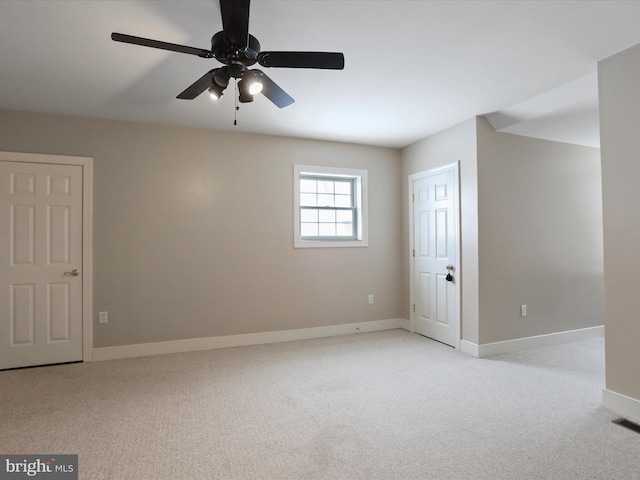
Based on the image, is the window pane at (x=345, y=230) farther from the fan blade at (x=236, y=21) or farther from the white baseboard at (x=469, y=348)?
the fan blade at (x=236, y=21)

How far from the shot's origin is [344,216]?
16.0ft

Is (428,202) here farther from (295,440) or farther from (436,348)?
(295,440)

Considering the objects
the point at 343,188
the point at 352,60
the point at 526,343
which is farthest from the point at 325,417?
the point at 343,188

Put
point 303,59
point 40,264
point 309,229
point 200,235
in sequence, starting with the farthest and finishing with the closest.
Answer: point 309,229, point 200,235, point 40,264, point 303,59

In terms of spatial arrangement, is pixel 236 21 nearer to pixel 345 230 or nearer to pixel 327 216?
pixel 327 216

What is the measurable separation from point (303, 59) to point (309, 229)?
113 inches

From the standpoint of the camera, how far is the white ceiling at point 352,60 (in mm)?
2045

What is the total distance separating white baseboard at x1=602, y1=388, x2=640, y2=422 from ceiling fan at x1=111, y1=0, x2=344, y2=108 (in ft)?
9.88

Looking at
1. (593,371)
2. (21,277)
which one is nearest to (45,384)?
(21,277)

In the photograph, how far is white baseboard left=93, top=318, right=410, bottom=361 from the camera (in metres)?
3.75

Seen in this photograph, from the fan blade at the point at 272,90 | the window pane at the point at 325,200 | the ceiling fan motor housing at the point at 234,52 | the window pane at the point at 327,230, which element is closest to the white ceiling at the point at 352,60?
the ceiling fan motor housing at the point at 234,52

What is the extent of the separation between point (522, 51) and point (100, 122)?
4.12 m

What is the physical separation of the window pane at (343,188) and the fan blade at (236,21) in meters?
3.07

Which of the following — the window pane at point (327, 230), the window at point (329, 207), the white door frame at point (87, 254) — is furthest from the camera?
the window pane at point (327, 230)
